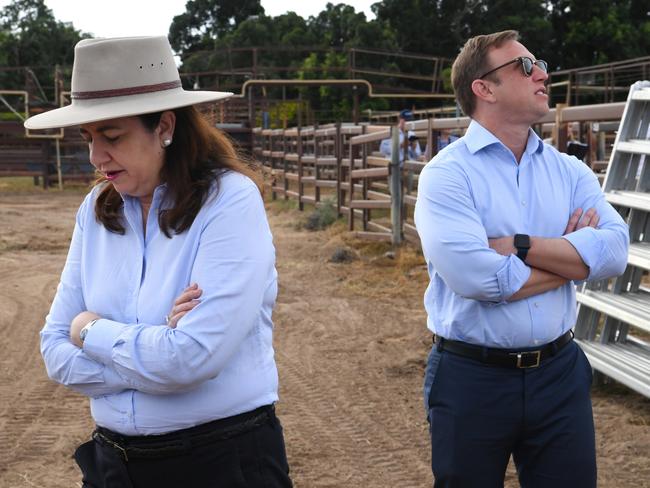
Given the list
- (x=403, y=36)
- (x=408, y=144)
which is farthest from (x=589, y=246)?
(x=403, y=36)

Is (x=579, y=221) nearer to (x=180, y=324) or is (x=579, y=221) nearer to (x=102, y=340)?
(x=180, y=324)

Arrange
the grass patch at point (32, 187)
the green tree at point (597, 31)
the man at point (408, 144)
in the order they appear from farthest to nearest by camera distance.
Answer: the green tree at point (597, 31), the grass patch at point (32, 187), the man at point (408, 144)

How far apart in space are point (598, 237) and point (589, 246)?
54mm

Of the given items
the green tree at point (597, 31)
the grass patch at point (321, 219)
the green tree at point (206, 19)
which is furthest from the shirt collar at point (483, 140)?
the green tree at point (206, 19)

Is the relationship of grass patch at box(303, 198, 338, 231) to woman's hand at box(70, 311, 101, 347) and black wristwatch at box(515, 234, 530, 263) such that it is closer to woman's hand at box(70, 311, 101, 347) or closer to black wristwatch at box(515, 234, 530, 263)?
black wristwatch at box(515, 234, 530, 263)

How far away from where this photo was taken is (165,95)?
7.13 feet

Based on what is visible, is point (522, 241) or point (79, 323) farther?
point (522, 241)

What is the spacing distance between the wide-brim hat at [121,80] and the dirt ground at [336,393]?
2.60 meters

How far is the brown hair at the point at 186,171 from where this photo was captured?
213cm

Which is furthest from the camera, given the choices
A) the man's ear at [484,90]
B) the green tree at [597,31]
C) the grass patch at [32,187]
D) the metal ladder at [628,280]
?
the green tree at [597,31]

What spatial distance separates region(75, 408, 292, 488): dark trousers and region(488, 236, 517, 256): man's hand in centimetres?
92

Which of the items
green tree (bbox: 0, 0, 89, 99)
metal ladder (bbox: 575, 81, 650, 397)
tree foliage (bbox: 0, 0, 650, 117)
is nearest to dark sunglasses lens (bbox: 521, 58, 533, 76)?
metal ladder (bbox: 575, 81, 650, 397)

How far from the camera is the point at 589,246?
108 inches

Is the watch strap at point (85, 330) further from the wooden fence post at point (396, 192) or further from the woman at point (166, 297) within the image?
the wooden fence post at point (396, 192)
